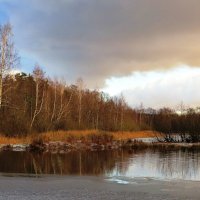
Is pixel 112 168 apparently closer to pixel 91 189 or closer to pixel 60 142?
pixel 91 189

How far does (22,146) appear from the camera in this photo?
40344 millimetres

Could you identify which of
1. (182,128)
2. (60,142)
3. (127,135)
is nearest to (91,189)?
(60,142)

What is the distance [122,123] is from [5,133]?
54572mm

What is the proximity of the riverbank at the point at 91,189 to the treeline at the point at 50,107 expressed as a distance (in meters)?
26.8

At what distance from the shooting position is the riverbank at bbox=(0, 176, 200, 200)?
14.1 meters

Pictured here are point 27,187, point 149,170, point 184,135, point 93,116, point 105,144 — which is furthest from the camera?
point 93,116

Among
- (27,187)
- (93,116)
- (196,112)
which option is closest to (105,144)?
(196,112)

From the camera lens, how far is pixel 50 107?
81.4m

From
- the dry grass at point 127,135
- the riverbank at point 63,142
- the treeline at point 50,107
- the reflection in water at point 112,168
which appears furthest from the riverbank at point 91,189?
the dry grass at point 127,135

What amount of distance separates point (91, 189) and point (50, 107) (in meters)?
66.3

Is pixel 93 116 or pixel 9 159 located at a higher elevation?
pixel 93 116

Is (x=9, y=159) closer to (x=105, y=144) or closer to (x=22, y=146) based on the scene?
(x=22, y=146)

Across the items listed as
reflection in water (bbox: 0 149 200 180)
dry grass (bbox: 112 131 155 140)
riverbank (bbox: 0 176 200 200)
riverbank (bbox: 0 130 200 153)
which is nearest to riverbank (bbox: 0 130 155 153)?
riverbank (bbox: 0 130 200 153)

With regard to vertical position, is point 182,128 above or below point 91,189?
above
